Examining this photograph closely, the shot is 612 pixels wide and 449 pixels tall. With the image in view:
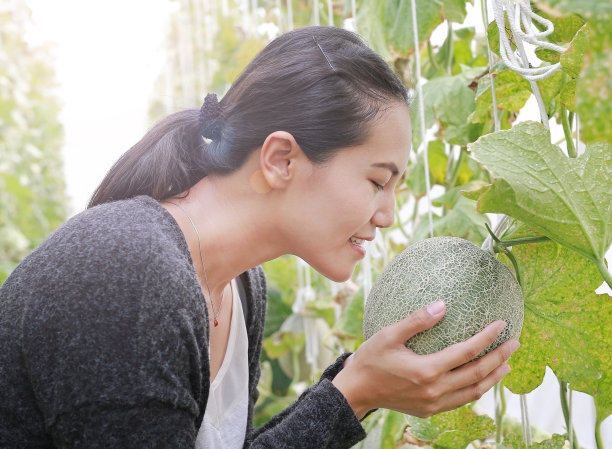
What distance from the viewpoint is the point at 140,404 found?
→ 33.3 inches

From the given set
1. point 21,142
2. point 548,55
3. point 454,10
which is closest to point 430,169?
point 454,10

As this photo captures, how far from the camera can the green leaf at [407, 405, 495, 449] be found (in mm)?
1046

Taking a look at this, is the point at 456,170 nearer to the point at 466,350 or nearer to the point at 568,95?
the point at 568,95

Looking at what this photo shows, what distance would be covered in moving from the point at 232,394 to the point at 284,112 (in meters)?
0.62

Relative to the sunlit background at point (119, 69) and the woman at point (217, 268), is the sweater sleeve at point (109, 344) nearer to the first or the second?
the woman at point (217, 268)

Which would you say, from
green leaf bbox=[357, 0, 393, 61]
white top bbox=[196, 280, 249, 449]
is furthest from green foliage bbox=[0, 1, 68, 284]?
green leaf bbox=[357, 0, 393, 61]

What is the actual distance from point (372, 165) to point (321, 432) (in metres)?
0.41

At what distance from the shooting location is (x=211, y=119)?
3.92ft

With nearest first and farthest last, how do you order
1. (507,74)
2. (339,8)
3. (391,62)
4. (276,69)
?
(507,74) → (276,69) → (391,62) → (339,8)

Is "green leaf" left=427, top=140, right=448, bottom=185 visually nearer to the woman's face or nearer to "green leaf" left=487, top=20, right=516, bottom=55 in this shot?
the woman's face

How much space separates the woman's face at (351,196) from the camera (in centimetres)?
100

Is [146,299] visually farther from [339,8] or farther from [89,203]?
[339,8]

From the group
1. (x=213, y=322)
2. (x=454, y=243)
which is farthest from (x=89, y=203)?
(x=454, y=243)

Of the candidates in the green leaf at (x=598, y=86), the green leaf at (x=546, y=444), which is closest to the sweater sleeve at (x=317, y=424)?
the green leaf at (x=546, y=444)
